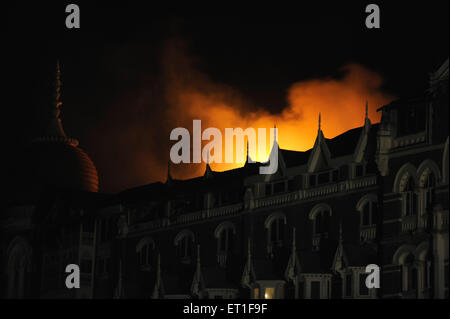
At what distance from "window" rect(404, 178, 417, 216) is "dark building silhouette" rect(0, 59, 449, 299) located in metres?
0.08

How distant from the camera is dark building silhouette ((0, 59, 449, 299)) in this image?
59.3 metres

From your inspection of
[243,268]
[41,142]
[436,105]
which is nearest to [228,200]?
[243,268]

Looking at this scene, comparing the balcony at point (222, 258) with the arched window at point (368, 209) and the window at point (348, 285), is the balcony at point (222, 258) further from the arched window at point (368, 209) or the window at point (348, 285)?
the arched window at point (368, 209)

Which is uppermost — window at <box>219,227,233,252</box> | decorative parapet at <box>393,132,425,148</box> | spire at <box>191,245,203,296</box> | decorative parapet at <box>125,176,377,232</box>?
decorative parapet at <box>393,132,425,148</box>

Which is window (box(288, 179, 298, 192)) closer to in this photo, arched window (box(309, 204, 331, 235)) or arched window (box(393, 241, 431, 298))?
arched window (box(309, 204, 331, 235))

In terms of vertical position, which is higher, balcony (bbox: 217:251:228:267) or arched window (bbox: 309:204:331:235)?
arched window (bbox: 309:204:331:235)

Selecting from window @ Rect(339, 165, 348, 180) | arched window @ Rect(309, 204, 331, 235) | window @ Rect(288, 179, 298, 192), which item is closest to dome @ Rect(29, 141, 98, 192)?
window @ Rect(288, 179, 298, 192)

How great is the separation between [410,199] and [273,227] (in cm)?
1294

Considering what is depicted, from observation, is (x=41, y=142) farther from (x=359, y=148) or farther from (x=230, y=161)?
(x=359, y=148)

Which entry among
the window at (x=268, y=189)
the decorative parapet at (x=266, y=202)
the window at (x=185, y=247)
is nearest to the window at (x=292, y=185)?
the decorative parapet at (x=266, y=202)

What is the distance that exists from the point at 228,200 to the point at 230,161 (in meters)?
7.39

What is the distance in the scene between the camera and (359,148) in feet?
212

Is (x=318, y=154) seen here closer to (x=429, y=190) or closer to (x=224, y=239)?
(x=429, y=190)
